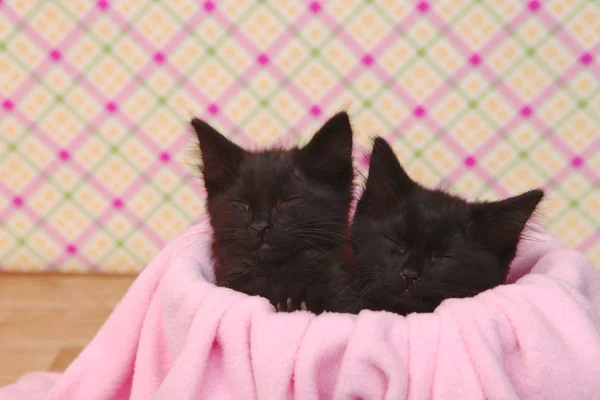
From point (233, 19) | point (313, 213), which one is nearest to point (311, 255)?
point (313, 213)

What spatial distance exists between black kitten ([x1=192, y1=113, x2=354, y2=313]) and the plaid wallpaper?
46 cm

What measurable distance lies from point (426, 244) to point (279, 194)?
278 millimetres

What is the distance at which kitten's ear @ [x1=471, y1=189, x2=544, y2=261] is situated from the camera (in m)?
0.93

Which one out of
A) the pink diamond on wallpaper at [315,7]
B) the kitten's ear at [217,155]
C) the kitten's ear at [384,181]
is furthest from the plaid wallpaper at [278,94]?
the kitten's ear at [384,181]

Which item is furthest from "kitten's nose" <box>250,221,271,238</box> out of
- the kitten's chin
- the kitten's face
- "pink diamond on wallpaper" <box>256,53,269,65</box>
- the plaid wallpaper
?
"pink diamond on wallpaper" <box>256,53,269,65</box>

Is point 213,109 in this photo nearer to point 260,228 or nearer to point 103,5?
point 103,5

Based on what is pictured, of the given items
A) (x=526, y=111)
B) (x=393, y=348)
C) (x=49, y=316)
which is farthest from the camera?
(x=526, y=111)

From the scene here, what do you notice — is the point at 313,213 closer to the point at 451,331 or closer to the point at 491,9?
the point at 451,331

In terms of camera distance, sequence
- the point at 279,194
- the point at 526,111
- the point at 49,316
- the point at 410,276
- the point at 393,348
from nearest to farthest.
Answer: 1. the point at 393,348
2. the point at 410,276
3. the point at 279,194
4. the point at 49,316
5. the point at 526,111

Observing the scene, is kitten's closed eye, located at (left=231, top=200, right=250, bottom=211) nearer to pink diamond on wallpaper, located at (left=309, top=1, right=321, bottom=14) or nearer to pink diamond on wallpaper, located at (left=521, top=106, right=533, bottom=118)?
pink diamond on wallpaper, located at (left=309, top=1, right=321, bottom=14)

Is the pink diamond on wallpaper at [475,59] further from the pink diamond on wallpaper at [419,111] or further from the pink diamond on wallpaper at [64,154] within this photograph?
the pink diamond on wallpaper at [64,154]

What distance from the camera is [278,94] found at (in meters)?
1.55

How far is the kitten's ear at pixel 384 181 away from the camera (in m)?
0.99

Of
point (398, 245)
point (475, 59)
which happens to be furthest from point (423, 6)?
point (398, 245)
